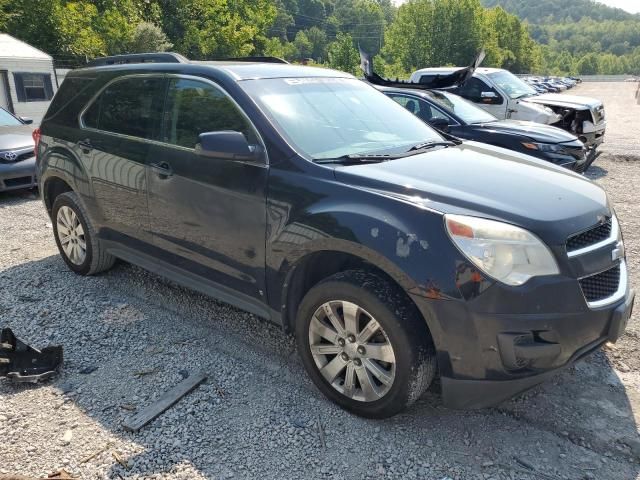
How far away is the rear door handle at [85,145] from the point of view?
4250 mm

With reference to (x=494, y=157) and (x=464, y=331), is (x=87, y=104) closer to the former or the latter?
(x=494, y=157)

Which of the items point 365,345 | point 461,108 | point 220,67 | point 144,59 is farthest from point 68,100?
point 461,108

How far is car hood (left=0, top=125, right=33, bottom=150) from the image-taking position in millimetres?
7749

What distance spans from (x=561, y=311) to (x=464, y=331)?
445 mm

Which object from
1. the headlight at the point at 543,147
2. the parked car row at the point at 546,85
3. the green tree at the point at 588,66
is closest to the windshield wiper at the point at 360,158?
the headlight at the point at 543,147

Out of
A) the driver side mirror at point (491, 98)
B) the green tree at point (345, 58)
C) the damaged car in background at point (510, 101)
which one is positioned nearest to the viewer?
the damaged car in background at point (510, 101)

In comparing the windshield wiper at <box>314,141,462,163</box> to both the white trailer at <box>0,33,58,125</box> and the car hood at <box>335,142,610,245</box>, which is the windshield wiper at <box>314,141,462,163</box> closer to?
the car hood at <box>335,142,610,245</box>

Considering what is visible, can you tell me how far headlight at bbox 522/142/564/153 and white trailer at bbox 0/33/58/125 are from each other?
1356 cm

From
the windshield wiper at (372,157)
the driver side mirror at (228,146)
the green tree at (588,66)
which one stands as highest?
the driver side mirror at (228,146)

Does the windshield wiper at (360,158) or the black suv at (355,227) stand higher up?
the windshield wiper at (360,158)

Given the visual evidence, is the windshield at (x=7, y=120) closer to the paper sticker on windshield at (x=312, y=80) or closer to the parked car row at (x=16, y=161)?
the parked car row at (x=16, y=161)

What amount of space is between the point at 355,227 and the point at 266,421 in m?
1.15

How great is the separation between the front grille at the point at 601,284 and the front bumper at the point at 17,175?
7218 mm

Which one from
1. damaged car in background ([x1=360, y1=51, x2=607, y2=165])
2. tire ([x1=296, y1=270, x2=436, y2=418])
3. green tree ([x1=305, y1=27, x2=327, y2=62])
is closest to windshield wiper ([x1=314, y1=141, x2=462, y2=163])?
tire ([x1=296, y1=270, x2=436, y2=418])
